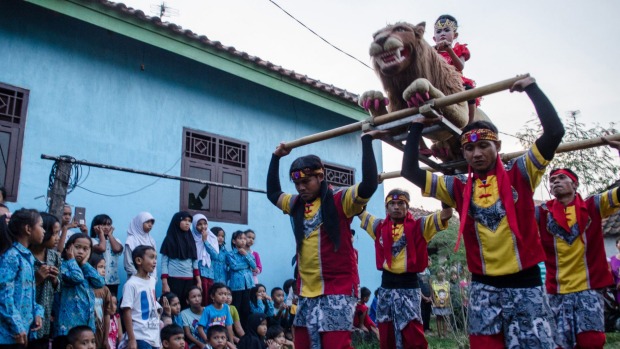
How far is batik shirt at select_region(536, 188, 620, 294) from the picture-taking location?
13.9 feet

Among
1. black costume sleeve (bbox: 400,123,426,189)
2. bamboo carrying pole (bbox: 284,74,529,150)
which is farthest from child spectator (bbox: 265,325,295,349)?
black costume sleeve (bbox: 400,123,426,189)

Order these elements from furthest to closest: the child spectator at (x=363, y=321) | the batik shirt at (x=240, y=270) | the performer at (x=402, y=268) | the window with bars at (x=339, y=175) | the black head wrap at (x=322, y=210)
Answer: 1. the window with bars at (x=339, y=175)
2. the child spectator at (x=363, y=321)
3. the batik shirt at (x=240, y=270)
4. the performer at (x=402, y=268)
5. the black head wrap at (x=322, y=210)

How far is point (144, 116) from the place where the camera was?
7.50m

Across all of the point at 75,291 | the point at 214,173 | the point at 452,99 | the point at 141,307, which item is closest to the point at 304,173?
the point at 452,99

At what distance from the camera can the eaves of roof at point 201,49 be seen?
22.0ft

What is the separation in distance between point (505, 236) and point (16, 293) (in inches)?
132

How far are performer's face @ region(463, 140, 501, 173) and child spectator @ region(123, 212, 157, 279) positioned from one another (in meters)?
4.57

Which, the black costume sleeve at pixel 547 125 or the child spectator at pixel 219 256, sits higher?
the black costume sleeve at pixel 547 125

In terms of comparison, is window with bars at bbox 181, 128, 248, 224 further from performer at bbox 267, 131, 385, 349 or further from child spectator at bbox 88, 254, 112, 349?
performer at bbox 267, 131, 385, 349

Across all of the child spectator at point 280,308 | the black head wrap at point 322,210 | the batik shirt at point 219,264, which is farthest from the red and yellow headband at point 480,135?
the child spectator at point 280,308

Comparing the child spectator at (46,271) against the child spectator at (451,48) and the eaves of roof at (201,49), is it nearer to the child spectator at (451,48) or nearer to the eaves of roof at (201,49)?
the eaves of roof at (201,49)

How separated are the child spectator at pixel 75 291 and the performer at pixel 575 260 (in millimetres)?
3973

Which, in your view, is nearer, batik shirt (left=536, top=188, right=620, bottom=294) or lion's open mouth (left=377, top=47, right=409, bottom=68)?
lion's open mouth (left=377, top=47, right=409, bottom=68)

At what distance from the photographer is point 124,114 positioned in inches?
286
